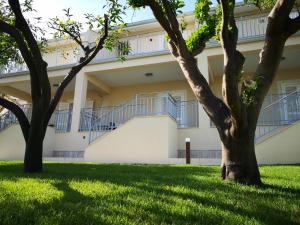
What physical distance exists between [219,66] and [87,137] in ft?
22.8

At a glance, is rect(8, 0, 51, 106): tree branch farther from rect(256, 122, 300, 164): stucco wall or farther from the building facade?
rect(256, 122, 300, 164): stucco wall

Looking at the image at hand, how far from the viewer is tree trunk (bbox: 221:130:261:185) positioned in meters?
4.42

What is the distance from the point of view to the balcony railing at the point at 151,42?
12766 mm

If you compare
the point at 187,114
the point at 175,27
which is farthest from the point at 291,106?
the point at 175,27

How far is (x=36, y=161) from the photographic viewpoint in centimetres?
634

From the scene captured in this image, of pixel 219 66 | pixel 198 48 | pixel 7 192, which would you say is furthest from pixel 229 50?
pixel 219 66

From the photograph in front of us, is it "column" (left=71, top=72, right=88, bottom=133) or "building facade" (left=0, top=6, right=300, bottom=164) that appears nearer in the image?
"building facade" (left=0, top=6, right=300, bottom=164)

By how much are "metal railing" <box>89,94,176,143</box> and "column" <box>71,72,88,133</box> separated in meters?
0.89

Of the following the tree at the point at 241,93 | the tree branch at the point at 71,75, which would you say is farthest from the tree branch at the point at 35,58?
the tree at the point at 241,93

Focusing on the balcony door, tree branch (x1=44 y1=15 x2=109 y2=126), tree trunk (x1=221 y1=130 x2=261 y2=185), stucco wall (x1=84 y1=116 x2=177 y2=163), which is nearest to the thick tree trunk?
tree branch (x1=44 y1=15 x2=109 y2=126)

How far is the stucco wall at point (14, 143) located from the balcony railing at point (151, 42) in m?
3.57

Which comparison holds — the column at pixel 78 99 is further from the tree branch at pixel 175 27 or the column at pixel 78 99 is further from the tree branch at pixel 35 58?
the tree branch at pixel 175 27

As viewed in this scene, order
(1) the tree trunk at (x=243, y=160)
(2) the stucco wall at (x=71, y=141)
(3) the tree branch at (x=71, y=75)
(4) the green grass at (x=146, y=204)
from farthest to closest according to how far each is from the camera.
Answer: (2) the stucco wall at (x=71, y=141), (3) the tree branch at (x=71, y=75), (1) the tree trunk at (x=243, y=160), (4) the green grass at (x=146, y=204)

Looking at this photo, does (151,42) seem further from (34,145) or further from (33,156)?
(33,156)
